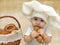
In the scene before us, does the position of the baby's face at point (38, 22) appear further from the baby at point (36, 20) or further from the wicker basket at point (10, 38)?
the wicker basket at point (10, 38)

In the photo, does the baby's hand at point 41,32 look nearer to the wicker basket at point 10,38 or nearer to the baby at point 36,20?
the baby at point 36,20

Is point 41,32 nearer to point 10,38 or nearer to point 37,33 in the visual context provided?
point 37,33

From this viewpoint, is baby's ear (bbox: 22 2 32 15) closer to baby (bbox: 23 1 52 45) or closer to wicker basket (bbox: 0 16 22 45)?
baby (bbox: 23 1 52 45)

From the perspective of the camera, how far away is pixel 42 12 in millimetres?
838

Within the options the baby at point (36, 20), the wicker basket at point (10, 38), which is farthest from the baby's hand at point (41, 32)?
the wicker basket at point (10, 38)

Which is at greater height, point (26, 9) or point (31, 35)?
point (26, 9)

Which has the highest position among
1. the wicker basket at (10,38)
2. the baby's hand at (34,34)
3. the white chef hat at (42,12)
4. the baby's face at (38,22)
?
the white chef hat at (42,12)

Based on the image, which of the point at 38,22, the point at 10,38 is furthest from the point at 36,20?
the point at 10,38

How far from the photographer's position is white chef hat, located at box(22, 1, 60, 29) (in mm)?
821

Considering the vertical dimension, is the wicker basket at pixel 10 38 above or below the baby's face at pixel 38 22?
below

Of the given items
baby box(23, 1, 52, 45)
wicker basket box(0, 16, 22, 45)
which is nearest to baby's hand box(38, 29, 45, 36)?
baby box(23, 1, 52, 45)

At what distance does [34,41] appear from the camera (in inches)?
34.7

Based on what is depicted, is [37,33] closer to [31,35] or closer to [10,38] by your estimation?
[31,35]

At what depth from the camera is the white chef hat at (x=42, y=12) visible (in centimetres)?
82
